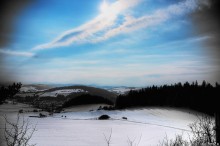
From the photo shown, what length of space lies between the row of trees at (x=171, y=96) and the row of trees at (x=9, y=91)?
148ft

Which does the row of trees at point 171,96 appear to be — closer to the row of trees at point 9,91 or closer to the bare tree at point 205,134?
the bare tree at point 205,134

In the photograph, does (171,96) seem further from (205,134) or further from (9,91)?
(9,91)

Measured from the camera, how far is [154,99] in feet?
175

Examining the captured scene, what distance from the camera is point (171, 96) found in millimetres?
51781

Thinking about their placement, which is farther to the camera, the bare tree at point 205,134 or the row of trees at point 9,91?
the bare tree at point 205,134

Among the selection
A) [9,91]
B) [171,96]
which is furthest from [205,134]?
[171,96]

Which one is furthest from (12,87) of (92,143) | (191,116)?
(191,116)

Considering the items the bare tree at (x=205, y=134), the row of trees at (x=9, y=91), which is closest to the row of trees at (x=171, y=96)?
the bare tree at (x=205, y=134)

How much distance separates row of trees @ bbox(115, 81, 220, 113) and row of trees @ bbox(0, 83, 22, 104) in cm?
4511

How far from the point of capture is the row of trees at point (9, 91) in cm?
463

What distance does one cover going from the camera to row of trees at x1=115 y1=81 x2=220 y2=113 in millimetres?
48950

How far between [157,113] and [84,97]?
1078 inches

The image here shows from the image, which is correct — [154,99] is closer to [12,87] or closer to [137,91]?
[137,91]

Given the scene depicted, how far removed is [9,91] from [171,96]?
163 feet
